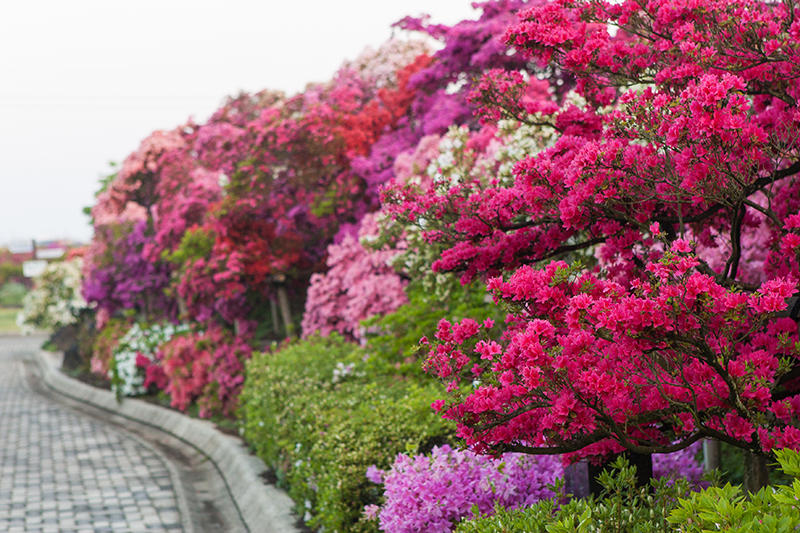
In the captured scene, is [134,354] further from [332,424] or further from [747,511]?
[747,511]

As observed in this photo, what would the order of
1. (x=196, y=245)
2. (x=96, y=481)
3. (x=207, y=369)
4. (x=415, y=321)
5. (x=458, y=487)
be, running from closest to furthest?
(x=458, y=487) < (x=415, y=321) < (x=96, y=481) < (x=207, y=369) < (x=196, y=245)

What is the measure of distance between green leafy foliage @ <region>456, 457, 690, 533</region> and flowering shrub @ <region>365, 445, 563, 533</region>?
3.15 feet

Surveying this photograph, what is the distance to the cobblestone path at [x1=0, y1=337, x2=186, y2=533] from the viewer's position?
7.75m

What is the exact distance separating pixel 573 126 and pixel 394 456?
2.48m

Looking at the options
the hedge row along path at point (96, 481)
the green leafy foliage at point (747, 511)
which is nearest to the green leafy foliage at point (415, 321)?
the hedge row along path at point (96, 481)

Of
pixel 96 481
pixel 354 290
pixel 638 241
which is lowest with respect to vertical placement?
pixel 96 481

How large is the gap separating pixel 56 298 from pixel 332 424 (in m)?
20.1

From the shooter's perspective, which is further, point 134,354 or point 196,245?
point 134,354

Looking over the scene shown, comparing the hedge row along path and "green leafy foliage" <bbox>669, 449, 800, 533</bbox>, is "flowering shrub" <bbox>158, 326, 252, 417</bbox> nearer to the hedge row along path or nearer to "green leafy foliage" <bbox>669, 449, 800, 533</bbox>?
the hedge row along path

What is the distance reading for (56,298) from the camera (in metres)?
23.9

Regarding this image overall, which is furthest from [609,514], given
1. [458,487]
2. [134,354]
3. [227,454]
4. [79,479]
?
[134,354]

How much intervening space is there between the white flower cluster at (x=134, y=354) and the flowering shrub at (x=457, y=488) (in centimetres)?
1119

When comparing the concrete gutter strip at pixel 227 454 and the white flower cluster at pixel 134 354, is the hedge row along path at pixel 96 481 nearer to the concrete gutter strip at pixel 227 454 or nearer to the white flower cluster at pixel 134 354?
the concrete gutter strip at pixel 227 454

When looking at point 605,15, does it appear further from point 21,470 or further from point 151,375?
point 151,375
